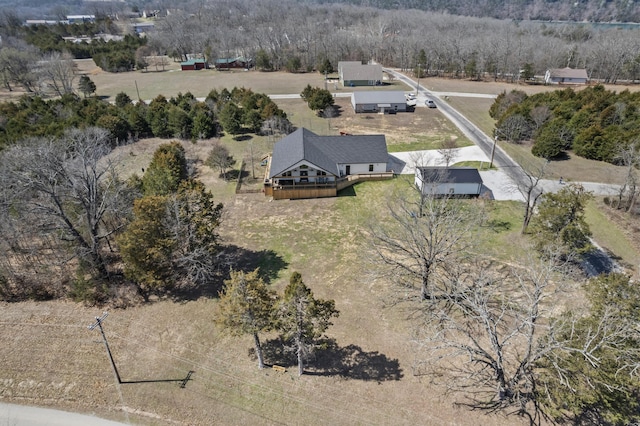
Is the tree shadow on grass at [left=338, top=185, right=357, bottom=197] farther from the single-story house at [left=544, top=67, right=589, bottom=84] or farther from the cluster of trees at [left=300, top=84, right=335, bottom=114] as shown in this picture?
the single-story house at [left=544, top=67, right=589, bottom=84]

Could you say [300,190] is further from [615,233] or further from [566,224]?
[615,233]

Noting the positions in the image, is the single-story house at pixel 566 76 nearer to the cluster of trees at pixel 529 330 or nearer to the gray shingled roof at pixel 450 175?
the gray shingled roof at pixel 450 175

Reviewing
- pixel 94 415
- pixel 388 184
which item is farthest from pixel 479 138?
pixel 94 415

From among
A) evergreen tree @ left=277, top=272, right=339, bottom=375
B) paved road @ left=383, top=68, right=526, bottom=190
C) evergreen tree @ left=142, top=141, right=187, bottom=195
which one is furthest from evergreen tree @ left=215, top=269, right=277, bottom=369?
paved road @ left=383, top=68, right=526, bottom=190

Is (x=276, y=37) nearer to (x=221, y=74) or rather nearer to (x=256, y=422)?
(x=221, y=74)

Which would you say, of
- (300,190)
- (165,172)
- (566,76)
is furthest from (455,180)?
(566,76)

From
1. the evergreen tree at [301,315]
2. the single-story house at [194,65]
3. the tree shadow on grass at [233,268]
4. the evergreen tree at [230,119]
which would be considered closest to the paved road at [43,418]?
the tree shadow on grass at [233,268]

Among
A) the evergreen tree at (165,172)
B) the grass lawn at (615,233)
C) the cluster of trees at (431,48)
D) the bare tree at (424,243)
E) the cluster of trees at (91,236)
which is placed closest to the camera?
the bare tree at (424,243)
